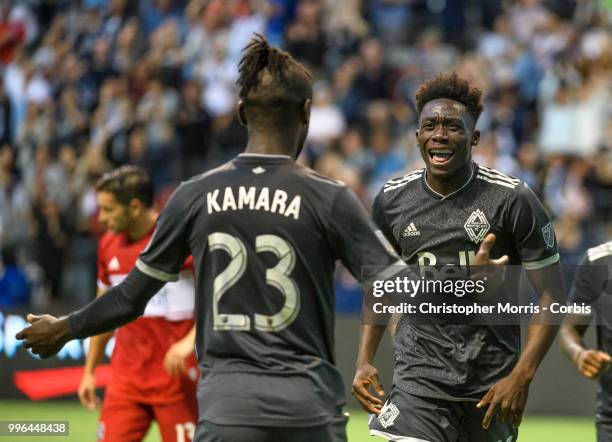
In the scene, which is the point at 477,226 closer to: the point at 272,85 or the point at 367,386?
the point at 367,386

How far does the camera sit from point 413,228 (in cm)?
600

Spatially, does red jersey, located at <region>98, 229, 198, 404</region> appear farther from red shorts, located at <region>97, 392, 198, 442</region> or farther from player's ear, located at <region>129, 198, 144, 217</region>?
player's ear, located at <region>129, 198, 144, 217</region>

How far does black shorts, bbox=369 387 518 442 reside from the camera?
18.6 feet

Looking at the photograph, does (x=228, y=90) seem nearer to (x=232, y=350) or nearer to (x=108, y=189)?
(x=108, y=189)

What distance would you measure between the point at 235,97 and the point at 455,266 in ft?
33.8

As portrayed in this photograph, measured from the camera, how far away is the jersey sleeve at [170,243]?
14.4ft

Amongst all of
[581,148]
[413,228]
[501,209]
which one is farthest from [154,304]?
[581,148]

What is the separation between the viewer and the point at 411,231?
5996 millimetres

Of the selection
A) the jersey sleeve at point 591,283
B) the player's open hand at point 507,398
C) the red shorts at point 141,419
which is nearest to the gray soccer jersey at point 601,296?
the jersey sleeve at point 591,283

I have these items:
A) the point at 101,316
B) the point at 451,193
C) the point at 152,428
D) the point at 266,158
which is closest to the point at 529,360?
the point at 451,193

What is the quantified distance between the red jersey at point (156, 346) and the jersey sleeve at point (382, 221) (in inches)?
56.7

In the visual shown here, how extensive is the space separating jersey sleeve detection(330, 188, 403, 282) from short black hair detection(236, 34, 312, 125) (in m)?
0.37

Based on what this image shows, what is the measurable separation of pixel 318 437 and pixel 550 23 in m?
12.4

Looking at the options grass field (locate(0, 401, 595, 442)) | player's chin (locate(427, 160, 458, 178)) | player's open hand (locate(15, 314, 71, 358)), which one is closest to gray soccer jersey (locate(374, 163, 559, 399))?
player's chin (locate(427, 160, 458, 178))
